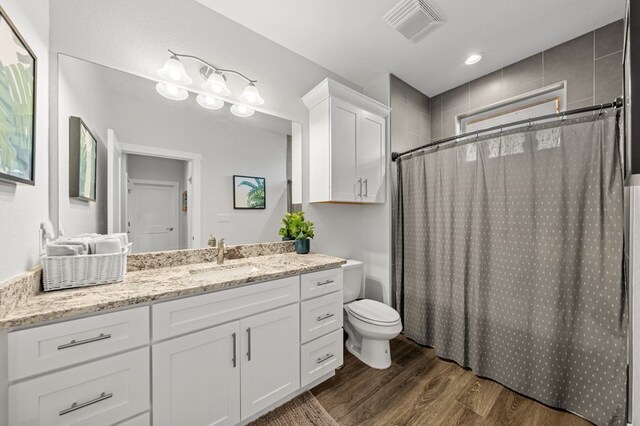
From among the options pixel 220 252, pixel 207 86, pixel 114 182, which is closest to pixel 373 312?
pixel 220 252

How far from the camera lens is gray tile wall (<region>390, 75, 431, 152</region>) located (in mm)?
2422

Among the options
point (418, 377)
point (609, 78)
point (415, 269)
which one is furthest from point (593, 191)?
point (418, 377)

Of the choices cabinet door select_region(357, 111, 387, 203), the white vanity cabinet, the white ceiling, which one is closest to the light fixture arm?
the white ceiling

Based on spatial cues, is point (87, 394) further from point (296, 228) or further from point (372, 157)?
point (372, 157)

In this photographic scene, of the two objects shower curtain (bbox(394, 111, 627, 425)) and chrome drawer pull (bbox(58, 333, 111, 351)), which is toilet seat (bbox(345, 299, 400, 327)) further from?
chrome drawer pull (bbox(58, 333, 111, 351))

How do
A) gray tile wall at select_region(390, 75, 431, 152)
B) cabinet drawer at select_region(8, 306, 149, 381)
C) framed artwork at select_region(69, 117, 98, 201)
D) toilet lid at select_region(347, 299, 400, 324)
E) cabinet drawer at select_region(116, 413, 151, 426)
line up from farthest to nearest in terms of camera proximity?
1. gray tile wall at select_region(390, 75, 431, 152)
2. toilet lid at select_region(347, 299, 400, 324)
3. framed artwork at select_region(69, 117, 98, 201)
4. cabinet drawer at select_region(116, 413, 151, 426)
5. cabinet drawer at select_region(8, 306, 149, 381)

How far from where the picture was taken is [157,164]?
4.75ft

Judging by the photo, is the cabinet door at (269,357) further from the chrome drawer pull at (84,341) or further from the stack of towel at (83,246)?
the stack of towel at (83,246)

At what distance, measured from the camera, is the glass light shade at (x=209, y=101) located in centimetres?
160

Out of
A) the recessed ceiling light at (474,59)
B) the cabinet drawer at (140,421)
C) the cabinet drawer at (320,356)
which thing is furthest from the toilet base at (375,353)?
the recessed ceiling light at (474,59)

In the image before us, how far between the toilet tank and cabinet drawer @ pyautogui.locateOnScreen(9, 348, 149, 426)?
1.47m

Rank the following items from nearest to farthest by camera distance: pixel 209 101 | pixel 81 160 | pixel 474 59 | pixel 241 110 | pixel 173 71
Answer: pixel 81 160, pixel 173 71, pixel 209 101, pixel 241 110, pixel 474 59

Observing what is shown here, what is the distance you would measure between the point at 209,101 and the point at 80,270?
1225mm

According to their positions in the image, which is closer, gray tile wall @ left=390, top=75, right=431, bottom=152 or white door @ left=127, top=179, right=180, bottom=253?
white door @ left=127, top=179, right=180, bottom=253
